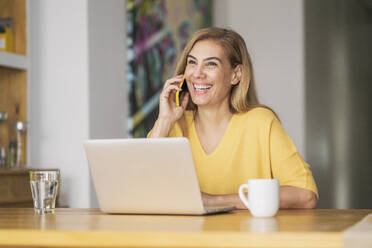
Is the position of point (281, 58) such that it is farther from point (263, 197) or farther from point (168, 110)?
point (263, 197)

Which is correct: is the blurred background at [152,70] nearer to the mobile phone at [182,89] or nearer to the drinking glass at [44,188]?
the mobile phone at [182,89]

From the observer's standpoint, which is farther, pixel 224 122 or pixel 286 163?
pixel 224 122

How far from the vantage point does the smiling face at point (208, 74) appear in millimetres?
2430

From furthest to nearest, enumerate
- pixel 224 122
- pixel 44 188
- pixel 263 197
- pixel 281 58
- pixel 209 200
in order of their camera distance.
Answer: pixel 281 58, pixel 224 122, pixel 209 200, pixel 44 188, pixel 263 197

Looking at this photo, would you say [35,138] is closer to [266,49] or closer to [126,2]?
[126,2]

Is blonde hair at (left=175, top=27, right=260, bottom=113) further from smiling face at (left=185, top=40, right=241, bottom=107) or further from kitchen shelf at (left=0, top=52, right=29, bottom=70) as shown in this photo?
kitchen shelf at (left=0, top=52, right=29, bottom=70)

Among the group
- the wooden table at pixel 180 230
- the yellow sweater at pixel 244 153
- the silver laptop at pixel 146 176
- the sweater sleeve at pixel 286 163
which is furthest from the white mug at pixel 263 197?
the yellow sweater at pixel 244 153

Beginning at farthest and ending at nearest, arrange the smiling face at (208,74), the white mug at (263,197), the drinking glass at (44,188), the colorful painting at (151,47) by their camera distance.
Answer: the colorful painting at (151,47), the smiling face at (208,74), the drinking glass at (44,188), the white mug at (263,197)

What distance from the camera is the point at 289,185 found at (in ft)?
A: 6.74

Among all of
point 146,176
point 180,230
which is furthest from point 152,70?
point 180,230

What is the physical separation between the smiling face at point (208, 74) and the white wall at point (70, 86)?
0.93 m

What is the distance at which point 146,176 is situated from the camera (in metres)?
1.52

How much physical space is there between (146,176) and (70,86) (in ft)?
6.04

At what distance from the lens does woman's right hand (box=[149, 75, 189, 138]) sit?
7.97 ft
